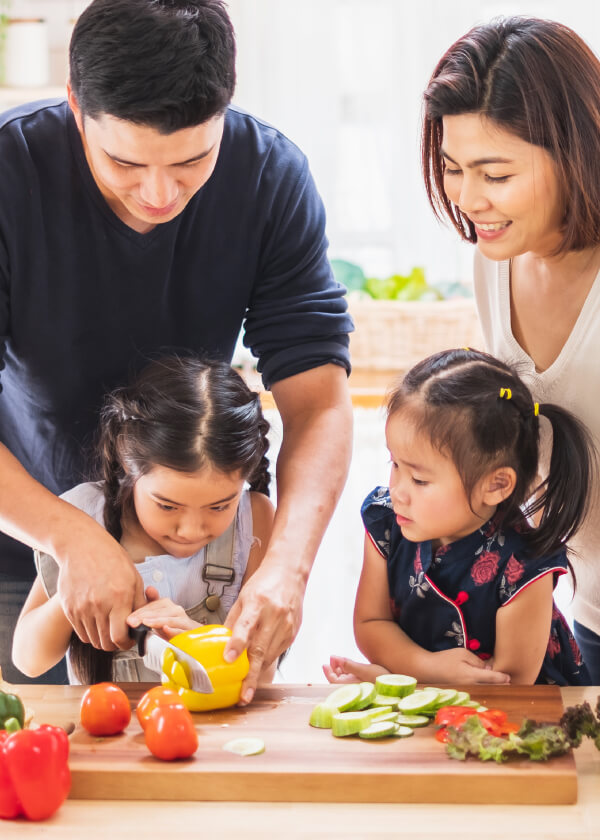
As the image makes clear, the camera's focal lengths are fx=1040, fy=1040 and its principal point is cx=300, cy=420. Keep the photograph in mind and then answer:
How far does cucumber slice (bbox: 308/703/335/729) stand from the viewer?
1.17 meters

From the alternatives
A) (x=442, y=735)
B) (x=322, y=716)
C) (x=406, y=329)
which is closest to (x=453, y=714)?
(x=442, y=735)

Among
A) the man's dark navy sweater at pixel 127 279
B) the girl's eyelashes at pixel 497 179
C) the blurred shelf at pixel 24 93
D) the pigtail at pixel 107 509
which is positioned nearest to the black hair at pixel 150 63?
the man's dark navy sweater at pixel 127 279

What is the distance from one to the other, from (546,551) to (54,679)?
2.68 feet

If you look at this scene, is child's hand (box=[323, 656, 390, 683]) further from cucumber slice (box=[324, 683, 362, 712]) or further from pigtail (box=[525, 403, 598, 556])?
pigtail (box=[525, 403, 598, 556])

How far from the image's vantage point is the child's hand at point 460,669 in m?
1.36

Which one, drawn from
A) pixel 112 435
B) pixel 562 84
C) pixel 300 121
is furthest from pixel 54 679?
pixel 300 121

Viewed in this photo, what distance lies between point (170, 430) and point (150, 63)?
1.62 feet

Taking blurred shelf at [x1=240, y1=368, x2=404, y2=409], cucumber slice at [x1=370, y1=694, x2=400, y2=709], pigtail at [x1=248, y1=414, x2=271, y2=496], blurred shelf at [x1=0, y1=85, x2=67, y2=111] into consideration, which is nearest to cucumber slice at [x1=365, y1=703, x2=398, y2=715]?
cucumber slice at [x1=370, y1=694, x2=400, y2=709]

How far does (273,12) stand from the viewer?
3791mm

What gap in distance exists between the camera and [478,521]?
1.47 m

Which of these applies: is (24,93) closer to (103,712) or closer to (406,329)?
(406,329)

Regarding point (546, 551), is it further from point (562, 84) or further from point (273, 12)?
point (273, 12)

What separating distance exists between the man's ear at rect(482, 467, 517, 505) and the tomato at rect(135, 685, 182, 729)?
522 millimetres

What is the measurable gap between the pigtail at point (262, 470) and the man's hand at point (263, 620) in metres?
0.26
